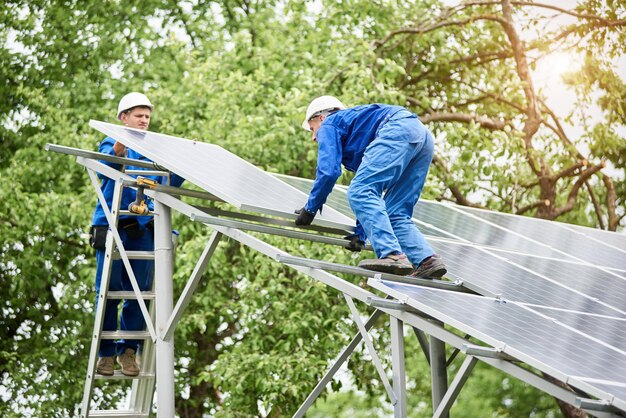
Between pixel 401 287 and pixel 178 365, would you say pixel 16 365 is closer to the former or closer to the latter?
pixel 178 365

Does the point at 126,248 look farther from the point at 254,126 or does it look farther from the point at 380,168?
the point at 254,126

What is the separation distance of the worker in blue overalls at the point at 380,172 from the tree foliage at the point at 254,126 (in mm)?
5345

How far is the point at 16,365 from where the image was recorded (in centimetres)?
1664

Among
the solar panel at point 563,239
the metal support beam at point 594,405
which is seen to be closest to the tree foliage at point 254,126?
the solar panel at point 563,239

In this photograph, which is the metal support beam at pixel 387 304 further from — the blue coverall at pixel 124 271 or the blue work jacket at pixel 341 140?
the blue coverall at pixel 124 271

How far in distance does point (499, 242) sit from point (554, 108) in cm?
898

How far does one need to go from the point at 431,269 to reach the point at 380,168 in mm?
730

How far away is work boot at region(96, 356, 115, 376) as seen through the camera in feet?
28.0

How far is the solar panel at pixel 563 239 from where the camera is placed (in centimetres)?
984

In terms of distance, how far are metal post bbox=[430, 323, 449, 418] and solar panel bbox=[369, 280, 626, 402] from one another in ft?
3.55

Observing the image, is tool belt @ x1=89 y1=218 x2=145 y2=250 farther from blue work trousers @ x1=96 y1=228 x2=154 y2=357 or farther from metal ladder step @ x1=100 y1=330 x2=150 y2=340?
metal ladder step @ x1=100 y1=330 x2=150 y2=340

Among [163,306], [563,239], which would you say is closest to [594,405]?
[163,306]

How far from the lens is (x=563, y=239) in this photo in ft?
34.8

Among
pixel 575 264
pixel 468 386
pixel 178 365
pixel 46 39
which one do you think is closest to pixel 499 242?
pixel 575 264
